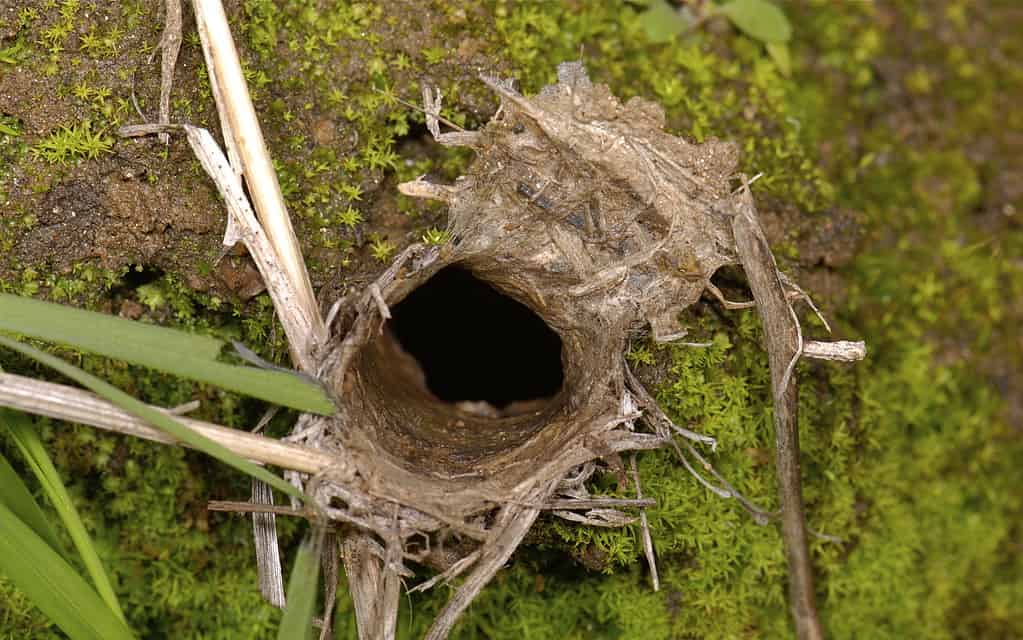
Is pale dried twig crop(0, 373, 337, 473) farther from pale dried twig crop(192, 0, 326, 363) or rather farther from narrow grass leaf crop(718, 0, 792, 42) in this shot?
narrow grass leaf crop(718, 0, 792, 42)

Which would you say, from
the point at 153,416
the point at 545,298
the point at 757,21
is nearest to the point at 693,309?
the point at 545,298

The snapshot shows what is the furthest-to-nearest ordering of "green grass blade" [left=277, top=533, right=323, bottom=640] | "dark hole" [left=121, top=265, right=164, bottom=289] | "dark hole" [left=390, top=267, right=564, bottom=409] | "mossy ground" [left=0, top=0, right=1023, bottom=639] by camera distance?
"dark hole" [left=390, top=267, right=564, bottom=409] → "dark hole" [left=121, top=265, right=164, bottom=289] → "mossy ground" [left=0, top=0, right=1023, bottom=639] → "green grass blade" [left=277, top=533, right=323, bottom=640]

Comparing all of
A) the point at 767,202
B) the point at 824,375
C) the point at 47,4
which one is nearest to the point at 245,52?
the point at 47,4

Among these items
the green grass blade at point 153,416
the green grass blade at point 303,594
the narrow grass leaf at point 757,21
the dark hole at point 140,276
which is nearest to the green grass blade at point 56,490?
the green grass blade at point 153,416

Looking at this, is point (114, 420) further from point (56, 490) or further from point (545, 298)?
point (545, 298)

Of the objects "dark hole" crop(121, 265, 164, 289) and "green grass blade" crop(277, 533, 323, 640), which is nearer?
"green grass blade" crop(277, 533, 323, 640)

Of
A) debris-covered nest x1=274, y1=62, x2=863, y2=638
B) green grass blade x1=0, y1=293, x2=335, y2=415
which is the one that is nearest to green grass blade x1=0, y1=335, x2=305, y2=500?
green grass blade x1=0, y1=293, x2=335, y2=415
